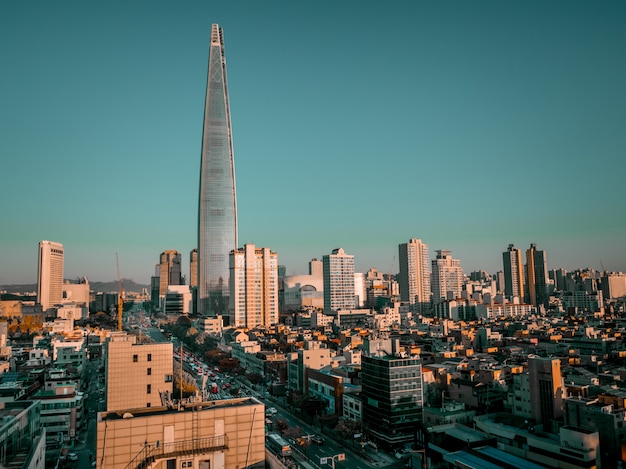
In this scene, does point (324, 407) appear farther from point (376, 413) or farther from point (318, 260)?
point (318, 260)

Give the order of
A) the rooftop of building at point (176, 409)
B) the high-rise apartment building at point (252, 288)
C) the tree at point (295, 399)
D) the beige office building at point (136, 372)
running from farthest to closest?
the high-rise apartment building at point (252, 288), the tree at point (295, 399), the beige office building at point (136, 372), the rooftop of building at point (176, 409)

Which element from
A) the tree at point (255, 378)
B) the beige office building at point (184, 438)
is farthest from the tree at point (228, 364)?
the beige office building at point (184, 438)

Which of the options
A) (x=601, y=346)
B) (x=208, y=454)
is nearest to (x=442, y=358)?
(x=601, y=346)

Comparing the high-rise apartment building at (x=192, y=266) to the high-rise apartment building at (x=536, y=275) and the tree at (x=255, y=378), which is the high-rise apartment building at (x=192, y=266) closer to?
the high-rise apartment building at (x=536, y=275)

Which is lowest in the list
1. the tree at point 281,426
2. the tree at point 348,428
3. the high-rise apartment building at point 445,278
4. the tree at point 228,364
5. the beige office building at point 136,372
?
the tree at point 281,426

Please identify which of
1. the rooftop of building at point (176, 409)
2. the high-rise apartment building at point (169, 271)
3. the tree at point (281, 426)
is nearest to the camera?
the rooftop of building at point (176, 409)

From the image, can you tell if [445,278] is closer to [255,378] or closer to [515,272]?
[515,272]

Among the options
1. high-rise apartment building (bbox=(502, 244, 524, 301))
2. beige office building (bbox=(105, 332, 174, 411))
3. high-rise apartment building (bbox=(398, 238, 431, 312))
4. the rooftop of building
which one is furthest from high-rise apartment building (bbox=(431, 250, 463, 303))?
the rooftop of building

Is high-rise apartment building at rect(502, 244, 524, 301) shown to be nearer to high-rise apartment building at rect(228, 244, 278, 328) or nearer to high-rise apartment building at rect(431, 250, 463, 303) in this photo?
high-rise apartment building at rect(431, 250, 463, 303)
